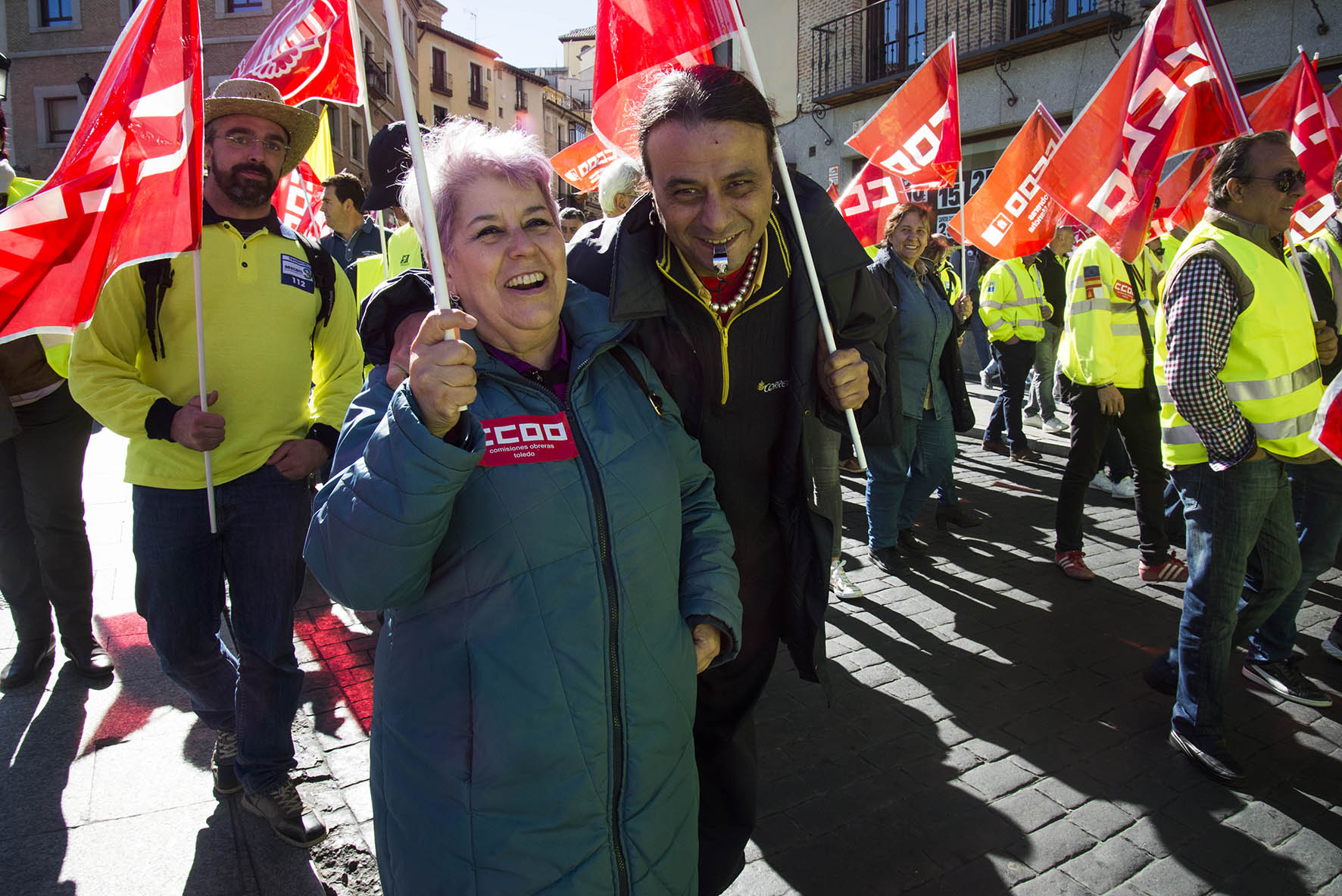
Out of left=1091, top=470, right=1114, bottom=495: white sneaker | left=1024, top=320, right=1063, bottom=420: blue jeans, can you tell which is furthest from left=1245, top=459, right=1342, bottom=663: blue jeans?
left=1024, top=320, right=1063, bottom=420: blue jeans

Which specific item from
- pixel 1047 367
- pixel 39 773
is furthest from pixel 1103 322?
pixel 39 773

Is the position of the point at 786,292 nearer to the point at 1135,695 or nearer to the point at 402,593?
the point at 402,593

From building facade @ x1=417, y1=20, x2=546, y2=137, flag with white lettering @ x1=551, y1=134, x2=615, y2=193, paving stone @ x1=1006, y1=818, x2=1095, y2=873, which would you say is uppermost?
building facade @ x1=417, y1=20, x2=546, y2=137

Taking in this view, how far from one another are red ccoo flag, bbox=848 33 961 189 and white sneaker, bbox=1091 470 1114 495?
9.64 ft

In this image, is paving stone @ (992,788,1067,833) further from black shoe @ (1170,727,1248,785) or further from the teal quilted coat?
the teal quilted coat

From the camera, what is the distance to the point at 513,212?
6.05ft

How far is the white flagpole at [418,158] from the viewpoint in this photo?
60.6 inches

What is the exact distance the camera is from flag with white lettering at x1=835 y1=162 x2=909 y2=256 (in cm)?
790

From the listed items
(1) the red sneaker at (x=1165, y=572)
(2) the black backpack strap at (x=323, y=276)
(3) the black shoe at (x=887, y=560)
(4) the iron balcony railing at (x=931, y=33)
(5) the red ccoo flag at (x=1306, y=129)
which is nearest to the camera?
(2) the black backpack strap at (x=323, y=276)

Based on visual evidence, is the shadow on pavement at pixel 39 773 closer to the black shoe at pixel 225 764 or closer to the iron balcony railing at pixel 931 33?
the black shoe at pixel 225 764

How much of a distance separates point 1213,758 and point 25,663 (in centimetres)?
514

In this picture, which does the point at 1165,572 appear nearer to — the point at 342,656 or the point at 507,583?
the point at 342,656

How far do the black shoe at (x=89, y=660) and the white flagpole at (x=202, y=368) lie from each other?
6.13 feet

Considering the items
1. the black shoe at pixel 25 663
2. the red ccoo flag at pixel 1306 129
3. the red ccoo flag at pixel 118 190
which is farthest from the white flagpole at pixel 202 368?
the red ccoo flag at pixel 1306 129
